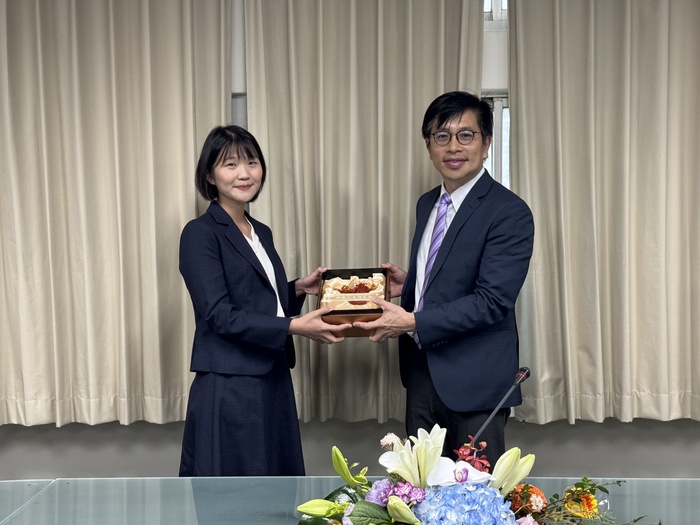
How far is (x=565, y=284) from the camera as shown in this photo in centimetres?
304

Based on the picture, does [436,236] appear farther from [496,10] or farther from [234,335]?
[496,10]

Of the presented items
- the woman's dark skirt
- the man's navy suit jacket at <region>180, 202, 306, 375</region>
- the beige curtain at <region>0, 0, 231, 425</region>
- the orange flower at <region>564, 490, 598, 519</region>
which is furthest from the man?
the orange flower at <region>564, 490, 598, 519</region>

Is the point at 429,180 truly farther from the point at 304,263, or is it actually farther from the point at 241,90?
the point at 241,90

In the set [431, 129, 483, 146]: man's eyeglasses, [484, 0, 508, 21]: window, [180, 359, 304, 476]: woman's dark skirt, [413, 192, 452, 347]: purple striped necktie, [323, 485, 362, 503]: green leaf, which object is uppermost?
[484, 0, 508, 21]: window

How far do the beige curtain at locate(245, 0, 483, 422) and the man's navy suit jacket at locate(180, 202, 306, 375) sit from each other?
584mm

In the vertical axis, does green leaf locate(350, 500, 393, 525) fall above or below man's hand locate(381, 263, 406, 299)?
below

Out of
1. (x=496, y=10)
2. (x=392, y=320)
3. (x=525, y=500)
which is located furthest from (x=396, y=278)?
(x=525, y=500)

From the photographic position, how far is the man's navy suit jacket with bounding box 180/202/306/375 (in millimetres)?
2443

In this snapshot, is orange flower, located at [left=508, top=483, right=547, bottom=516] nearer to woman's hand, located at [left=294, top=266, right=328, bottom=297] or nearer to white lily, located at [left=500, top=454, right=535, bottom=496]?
white lily, located at [left=500, top=454, right=535, bottom=496]

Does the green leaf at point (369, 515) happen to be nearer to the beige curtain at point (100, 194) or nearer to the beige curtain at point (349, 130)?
the beige curtain at point (349, 130)

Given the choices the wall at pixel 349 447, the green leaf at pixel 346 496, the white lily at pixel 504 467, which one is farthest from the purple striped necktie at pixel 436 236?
the white lily at pixel 504 467

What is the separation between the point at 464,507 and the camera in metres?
1.04

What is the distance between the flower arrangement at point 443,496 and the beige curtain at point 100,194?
2.09 metres

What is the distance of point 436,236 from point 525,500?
60.9 inches
